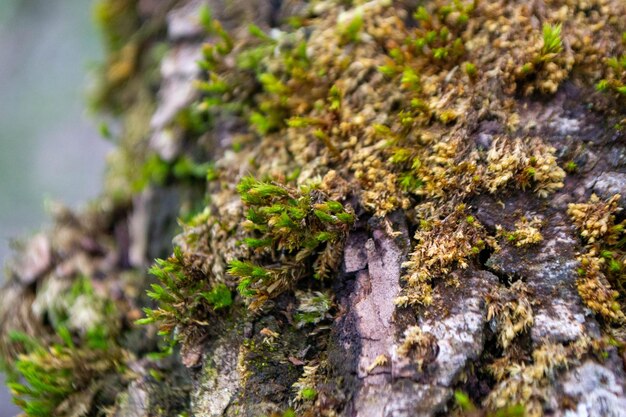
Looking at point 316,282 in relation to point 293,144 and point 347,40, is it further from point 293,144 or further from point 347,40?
point 347,40

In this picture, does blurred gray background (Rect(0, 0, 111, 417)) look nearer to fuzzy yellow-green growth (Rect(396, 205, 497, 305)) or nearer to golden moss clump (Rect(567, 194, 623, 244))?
fuzzy yellow-green growth (Rect(396, 205, 497, 305))

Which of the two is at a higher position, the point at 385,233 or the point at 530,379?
the point at 385,233

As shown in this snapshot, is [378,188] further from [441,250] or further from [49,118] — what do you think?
[49,118]

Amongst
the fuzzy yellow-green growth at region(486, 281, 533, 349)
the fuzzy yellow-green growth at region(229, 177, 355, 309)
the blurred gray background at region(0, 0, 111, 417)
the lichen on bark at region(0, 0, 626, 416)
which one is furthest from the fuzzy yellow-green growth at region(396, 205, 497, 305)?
the blurred gray background at region(0, 0, 111, 417)

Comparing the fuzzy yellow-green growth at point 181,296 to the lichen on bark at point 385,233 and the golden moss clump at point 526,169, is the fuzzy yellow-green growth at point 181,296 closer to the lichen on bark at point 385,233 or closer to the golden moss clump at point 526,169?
the lichen on bark at point 385,233

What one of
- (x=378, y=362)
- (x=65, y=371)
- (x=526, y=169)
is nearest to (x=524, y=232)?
(x=526, y=169)

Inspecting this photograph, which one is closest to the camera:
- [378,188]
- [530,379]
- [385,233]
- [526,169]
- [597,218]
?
[530,379]
